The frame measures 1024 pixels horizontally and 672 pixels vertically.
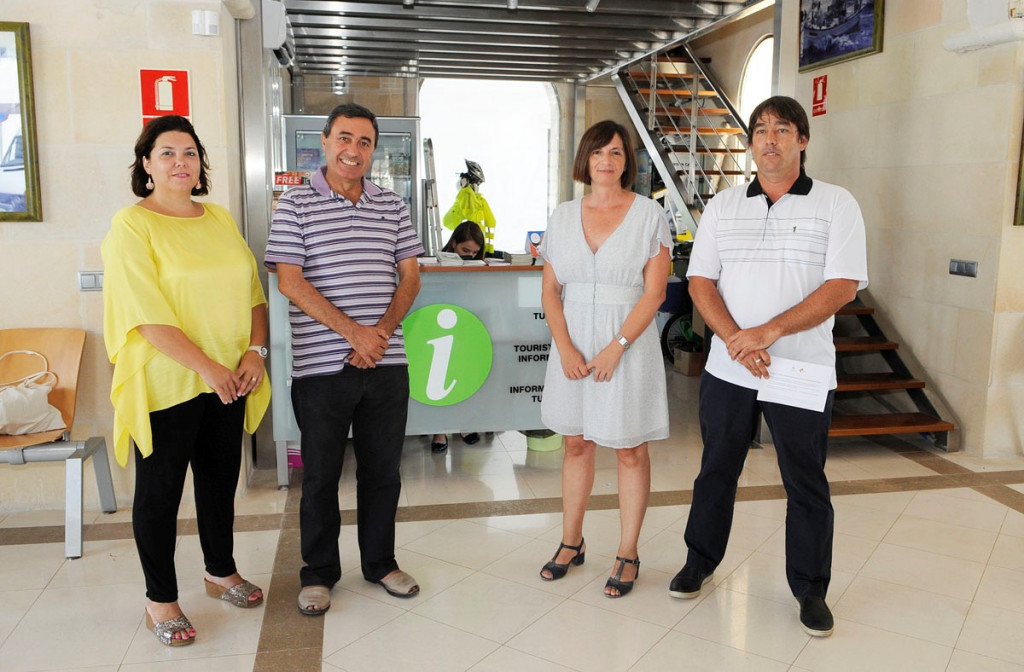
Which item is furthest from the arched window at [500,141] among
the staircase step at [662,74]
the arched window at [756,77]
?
the arched window at [756,77]

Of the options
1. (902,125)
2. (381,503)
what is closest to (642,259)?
(381,503)

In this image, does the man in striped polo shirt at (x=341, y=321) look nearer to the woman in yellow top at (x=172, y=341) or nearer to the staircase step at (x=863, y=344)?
the woman in yellow top at (x=172, y=341)

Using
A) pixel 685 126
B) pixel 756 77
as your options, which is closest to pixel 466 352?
pixel 685 126

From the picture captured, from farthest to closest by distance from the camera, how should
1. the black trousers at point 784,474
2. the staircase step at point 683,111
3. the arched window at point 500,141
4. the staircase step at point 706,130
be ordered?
the arched window at point 500,141
the staircase step at point 683,111
the staircase step at point 706,130
the black trousers at point 784,474

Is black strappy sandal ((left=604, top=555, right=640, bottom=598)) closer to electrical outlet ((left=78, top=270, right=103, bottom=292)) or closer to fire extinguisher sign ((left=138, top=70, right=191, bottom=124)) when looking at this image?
electrical outlet ((left=78, top=270, right=103, bottom=292))

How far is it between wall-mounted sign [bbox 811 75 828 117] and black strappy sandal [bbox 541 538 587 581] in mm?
4057

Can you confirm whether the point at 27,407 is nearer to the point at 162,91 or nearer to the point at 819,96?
the point at 162,91

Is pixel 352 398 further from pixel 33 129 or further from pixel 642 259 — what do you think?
pixel 33 129

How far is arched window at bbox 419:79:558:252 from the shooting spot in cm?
1185

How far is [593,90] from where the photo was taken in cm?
1169

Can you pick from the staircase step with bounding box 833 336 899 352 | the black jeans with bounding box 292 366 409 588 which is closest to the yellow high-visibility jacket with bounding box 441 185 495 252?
the staircase step with bounding box 833 336 899 352

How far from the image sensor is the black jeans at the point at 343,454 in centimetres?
273

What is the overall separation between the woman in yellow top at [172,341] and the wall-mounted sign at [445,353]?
1347mm

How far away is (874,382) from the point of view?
16.7ft
